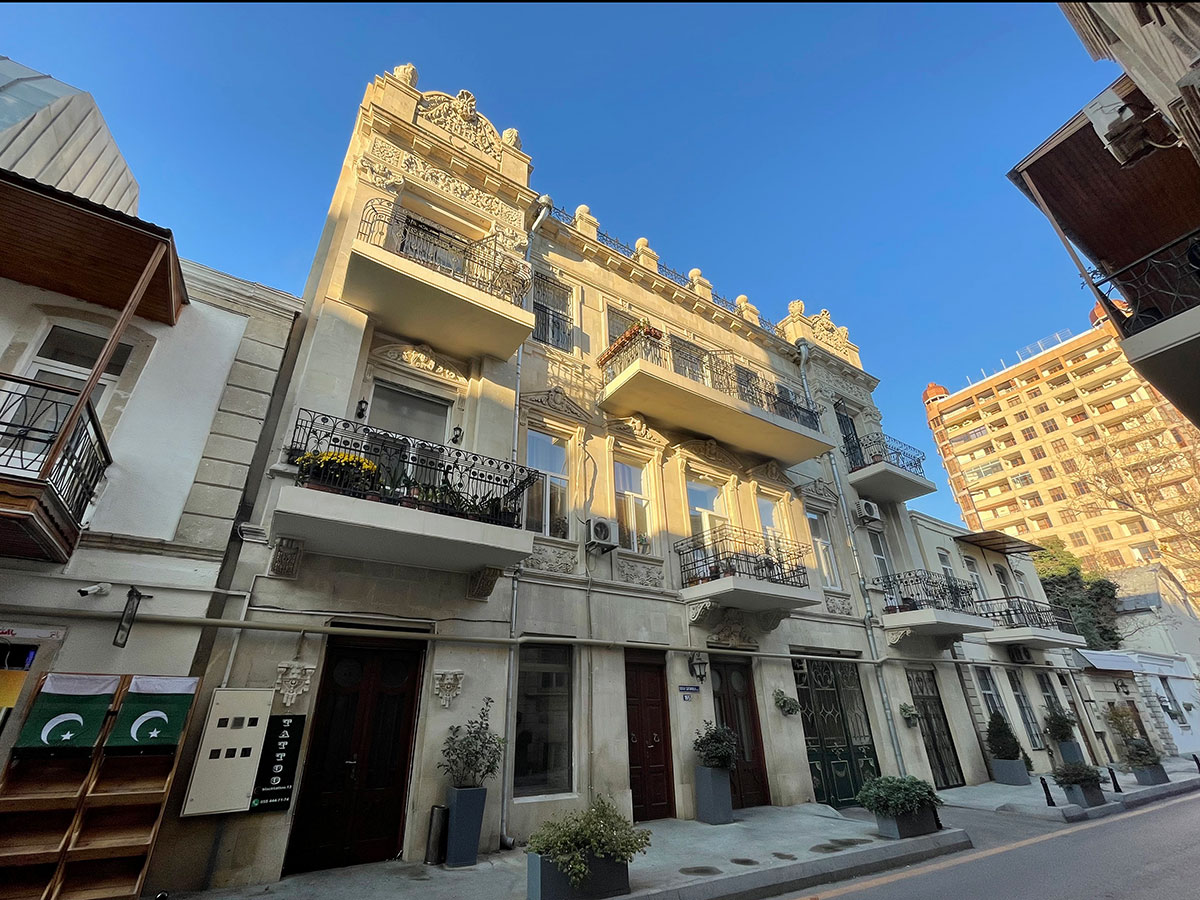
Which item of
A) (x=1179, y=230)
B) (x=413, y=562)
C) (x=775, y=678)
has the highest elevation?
(x=1179, y=230)

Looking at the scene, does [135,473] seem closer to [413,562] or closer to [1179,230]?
[413,562]

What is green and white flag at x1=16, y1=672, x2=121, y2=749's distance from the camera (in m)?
4.94

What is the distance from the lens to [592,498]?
10.5 meters

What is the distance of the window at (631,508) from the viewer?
10898 mm

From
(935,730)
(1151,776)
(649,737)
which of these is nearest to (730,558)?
(649,737)

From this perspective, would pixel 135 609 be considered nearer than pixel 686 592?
Yes

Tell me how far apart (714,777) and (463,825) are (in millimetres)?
4578

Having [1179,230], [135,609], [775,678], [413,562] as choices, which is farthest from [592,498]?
[1179,230]

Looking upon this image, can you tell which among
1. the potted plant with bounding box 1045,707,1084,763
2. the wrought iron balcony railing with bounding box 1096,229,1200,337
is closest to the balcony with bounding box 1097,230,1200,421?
the wrought iron balcony railing with bounding box 1096,229,1200,337

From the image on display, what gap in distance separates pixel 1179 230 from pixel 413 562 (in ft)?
42.5

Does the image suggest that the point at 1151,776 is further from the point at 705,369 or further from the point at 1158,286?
the point at 705,369

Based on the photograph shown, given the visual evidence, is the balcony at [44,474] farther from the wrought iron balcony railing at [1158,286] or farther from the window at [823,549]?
the window at [823,549]

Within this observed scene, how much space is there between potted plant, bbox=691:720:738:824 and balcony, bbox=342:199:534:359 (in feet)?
26.7

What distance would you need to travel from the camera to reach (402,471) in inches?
302
